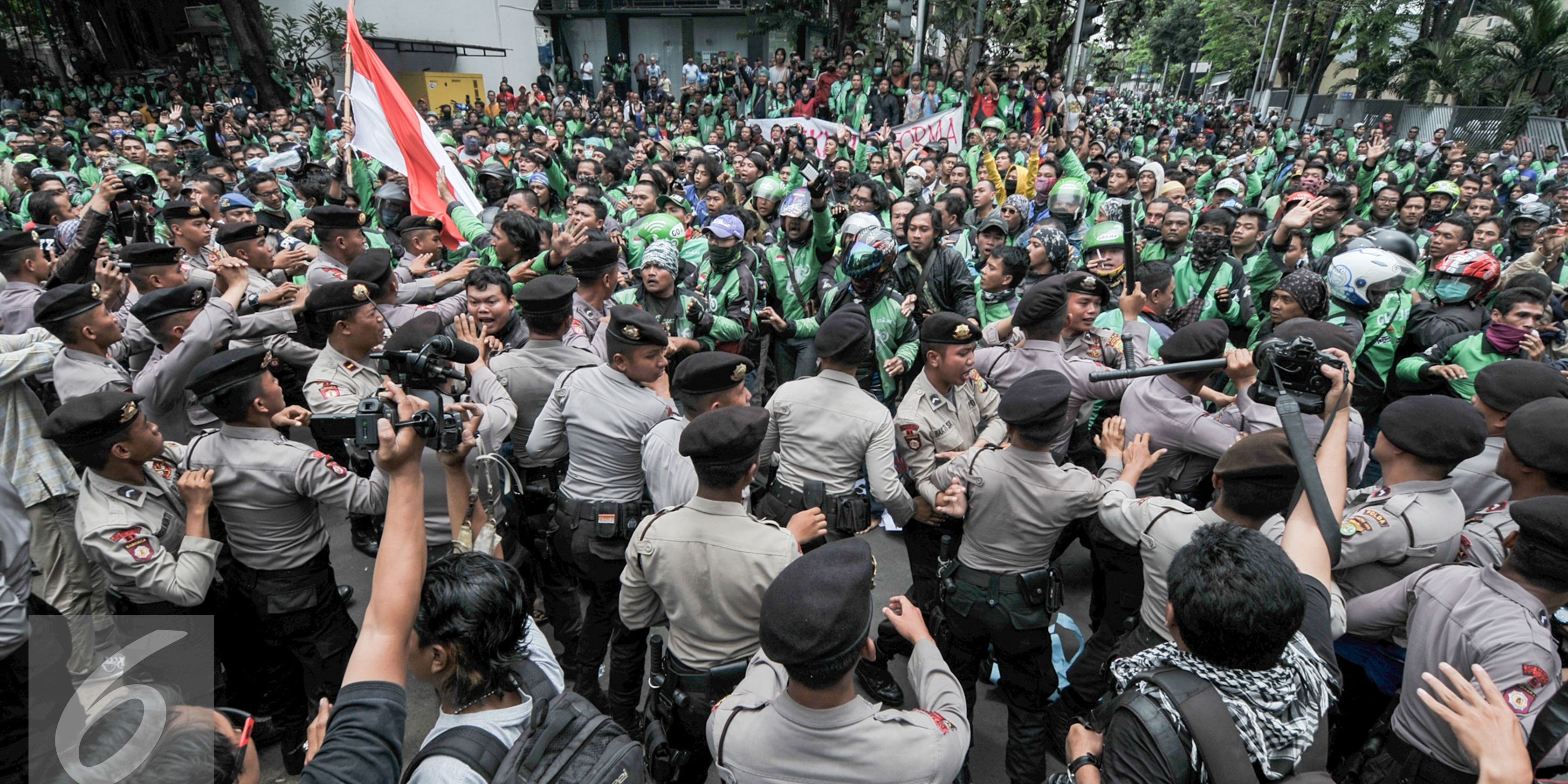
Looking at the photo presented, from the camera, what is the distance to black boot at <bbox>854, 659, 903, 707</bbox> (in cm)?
374

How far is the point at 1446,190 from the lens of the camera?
9.35m

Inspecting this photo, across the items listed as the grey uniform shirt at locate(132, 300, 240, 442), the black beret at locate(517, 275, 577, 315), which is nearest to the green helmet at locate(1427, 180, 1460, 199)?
the black beret at locate(517, 275, 577, 315)

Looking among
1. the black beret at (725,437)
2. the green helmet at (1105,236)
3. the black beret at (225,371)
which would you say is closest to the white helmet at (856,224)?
the green helmet at (1105,236)

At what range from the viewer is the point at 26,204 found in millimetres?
7129

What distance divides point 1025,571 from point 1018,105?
1534cm

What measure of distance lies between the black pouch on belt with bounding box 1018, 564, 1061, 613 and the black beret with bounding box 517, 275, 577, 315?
2582 millimetres

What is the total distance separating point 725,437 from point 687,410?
0.89 m

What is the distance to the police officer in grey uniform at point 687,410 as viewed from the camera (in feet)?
10.4

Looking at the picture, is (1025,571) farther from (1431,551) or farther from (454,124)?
(454,124)

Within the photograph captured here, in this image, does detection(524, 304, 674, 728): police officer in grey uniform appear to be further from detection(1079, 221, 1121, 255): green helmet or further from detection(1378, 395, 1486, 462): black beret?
detection(1079, 221, 1121, 255): green helmet

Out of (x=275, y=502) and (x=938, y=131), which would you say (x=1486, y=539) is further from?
(x=938, y=131)

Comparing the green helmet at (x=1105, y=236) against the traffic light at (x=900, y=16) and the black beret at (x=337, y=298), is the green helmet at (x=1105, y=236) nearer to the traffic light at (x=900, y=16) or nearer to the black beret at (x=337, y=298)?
the black beret at (x=337, y=298)

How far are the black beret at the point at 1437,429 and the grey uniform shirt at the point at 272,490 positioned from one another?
3843 millimetres

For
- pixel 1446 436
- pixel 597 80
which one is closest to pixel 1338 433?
pixel 1446 436
